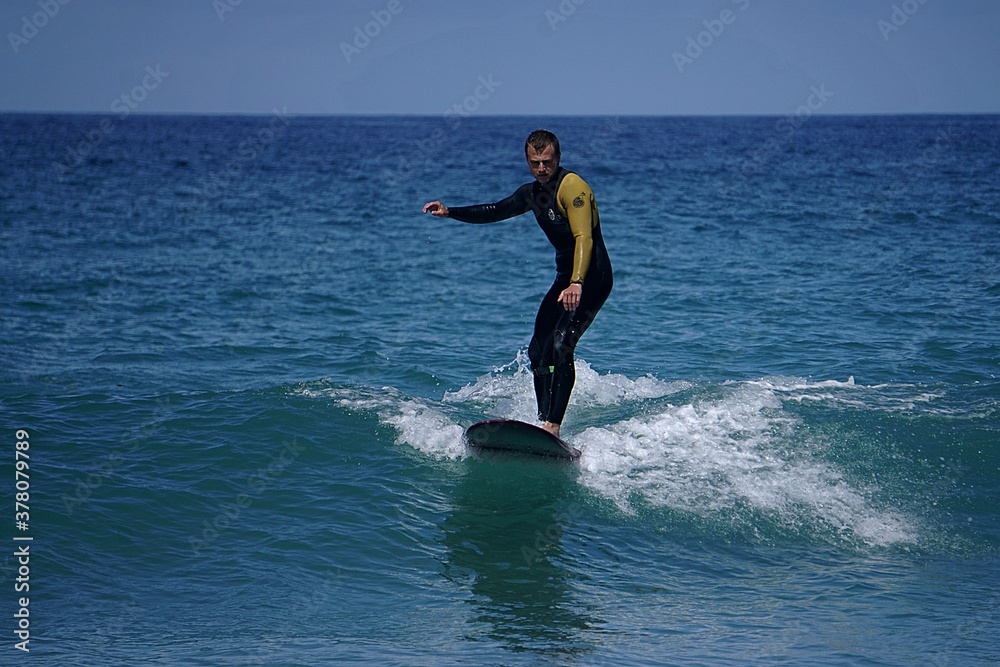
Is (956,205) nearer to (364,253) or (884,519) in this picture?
(364,253)

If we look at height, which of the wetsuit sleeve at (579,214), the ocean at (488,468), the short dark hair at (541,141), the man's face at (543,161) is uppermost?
the short dark hair at (541,141)

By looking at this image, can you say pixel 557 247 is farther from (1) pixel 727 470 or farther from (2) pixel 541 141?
(1) pixel 727 470

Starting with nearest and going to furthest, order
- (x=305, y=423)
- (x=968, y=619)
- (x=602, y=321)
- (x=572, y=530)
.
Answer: (x=968, y=619)
(x=572, y=530)
(x=305, y=423)
(x=602, y=321)

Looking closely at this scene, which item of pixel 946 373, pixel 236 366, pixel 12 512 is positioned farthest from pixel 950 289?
pixel 12 512

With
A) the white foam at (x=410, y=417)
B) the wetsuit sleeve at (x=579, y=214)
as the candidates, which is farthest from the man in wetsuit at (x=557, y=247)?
the white foam at (x=410, y=417)

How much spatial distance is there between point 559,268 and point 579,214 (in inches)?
25.3

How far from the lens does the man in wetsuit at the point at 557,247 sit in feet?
26.2

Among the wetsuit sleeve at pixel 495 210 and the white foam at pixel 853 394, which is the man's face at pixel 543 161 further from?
the white foam at pixel 853 394

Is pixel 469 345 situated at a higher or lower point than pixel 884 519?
higher

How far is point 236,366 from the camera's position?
13.2m

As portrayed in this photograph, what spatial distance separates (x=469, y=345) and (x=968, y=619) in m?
9.15

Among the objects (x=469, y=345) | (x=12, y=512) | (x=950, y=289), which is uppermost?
(x=950, y=289)

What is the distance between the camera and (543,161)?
7.96 meters

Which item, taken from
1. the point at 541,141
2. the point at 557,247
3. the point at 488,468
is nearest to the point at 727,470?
the point at 488,468
